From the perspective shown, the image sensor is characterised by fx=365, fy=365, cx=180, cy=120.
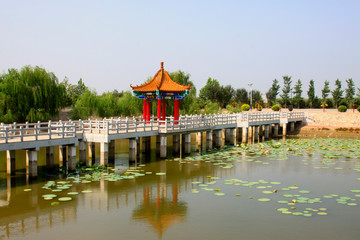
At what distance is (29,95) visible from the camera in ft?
101

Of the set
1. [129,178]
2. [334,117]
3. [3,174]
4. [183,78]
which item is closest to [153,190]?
[129,178]

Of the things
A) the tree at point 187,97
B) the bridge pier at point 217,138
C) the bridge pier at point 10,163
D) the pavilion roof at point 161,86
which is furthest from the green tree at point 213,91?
the bridge pier at point 10,163

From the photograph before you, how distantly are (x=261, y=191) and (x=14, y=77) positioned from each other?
80.9 ft

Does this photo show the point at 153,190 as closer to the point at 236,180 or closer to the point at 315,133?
the point at 236,180

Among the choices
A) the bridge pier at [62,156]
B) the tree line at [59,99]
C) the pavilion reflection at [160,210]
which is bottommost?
the pavilion reflection at [160,210]

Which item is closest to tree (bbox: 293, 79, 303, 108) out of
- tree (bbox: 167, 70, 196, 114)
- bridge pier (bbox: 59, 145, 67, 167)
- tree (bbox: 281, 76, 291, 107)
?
tree (bbox: 281, 76, 291, 107)

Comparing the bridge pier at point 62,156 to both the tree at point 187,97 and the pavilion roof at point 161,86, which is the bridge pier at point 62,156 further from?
the tree at point 187,97

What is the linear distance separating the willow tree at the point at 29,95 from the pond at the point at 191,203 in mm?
12756

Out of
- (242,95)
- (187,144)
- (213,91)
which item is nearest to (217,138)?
(187,144)

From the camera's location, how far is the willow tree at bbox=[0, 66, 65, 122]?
30.1 meters

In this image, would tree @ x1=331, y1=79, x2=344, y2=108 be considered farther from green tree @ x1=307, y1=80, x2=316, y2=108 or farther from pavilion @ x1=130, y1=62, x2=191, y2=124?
pavilion @ x1=130, y1=62, x2=191, y2=124

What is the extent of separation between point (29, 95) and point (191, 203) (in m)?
21.9

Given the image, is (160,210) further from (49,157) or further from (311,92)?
(311,92)

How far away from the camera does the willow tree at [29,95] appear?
3006 cm
